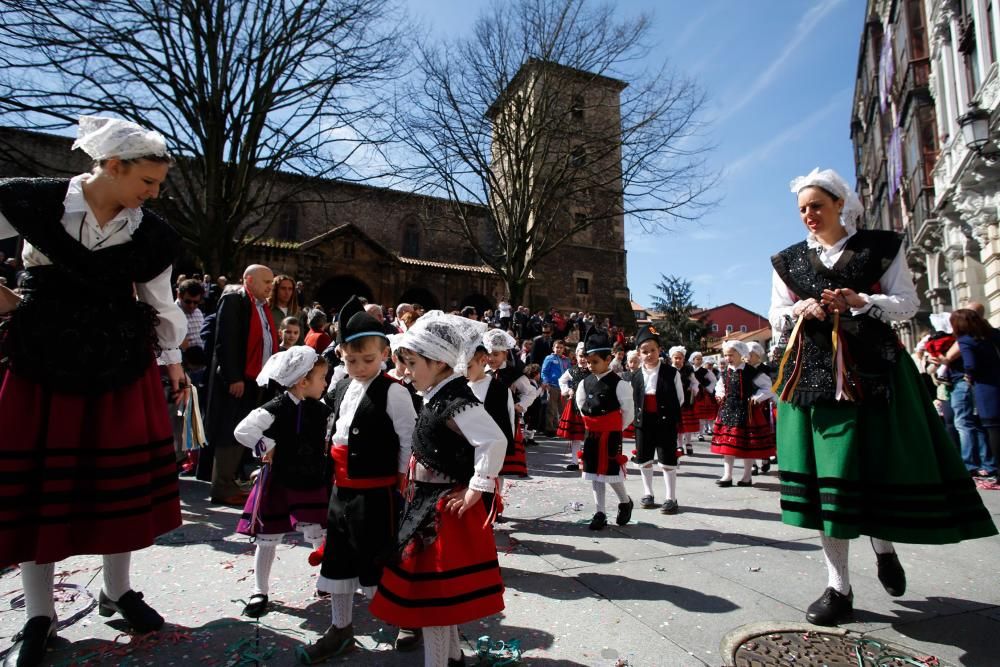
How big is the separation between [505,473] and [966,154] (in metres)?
14.8

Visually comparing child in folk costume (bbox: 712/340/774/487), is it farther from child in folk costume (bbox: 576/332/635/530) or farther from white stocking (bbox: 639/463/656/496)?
child in folk costume (bbox: 576/332/635/530)

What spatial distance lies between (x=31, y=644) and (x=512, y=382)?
239 inches

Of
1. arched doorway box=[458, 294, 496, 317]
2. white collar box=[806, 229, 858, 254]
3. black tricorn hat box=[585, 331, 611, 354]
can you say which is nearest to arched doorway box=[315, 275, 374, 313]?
arched doorway box=[458, 294, 496, 317]

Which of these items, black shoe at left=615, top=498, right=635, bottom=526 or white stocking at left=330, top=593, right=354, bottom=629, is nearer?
white stocking at left=330, top=593, right=354, bottom=629

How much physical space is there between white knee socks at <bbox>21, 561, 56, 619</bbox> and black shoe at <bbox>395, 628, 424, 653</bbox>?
155cm

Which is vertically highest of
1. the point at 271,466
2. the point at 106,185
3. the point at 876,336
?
the point at 106,185

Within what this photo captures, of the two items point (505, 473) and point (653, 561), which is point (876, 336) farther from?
point (505, 473)

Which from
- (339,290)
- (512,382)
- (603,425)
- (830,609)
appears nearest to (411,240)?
(339,290)

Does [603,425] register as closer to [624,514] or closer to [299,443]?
[624,514]

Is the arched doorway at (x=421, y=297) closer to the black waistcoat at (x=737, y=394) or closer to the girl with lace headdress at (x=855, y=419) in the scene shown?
the black waistcoat at (x=737, y=394)

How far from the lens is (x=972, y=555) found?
410 cm

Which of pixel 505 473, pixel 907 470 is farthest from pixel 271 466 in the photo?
pixel 907 470

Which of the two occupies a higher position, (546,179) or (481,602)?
(546,179)

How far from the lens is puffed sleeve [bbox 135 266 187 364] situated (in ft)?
9.58
